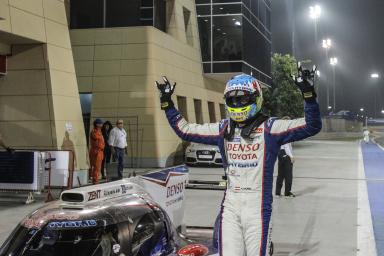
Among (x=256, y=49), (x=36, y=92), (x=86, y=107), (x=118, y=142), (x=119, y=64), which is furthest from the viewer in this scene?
(x=256, y=49)

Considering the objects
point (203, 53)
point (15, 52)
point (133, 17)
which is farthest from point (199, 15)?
point (15, 52)

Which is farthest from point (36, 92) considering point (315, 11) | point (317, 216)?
point (315, 11)

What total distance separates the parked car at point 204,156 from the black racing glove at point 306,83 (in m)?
16.6

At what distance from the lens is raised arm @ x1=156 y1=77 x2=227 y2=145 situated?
4.13 metres

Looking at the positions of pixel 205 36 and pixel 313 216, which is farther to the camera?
pixel 205 36

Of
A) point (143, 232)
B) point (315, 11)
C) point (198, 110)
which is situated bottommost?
point (143, 232)

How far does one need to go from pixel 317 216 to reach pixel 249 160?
20.7 ft

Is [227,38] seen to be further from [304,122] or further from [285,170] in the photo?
[304,122]

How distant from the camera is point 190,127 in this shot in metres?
4.23

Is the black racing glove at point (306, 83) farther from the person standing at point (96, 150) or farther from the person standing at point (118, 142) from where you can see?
the person standing at point (118, 142)

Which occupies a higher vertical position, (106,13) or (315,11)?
(315,11)

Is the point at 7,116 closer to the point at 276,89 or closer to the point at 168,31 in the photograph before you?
the point at 168,31

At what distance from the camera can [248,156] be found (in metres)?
3.93

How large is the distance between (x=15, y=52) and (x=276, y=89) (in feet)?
110
